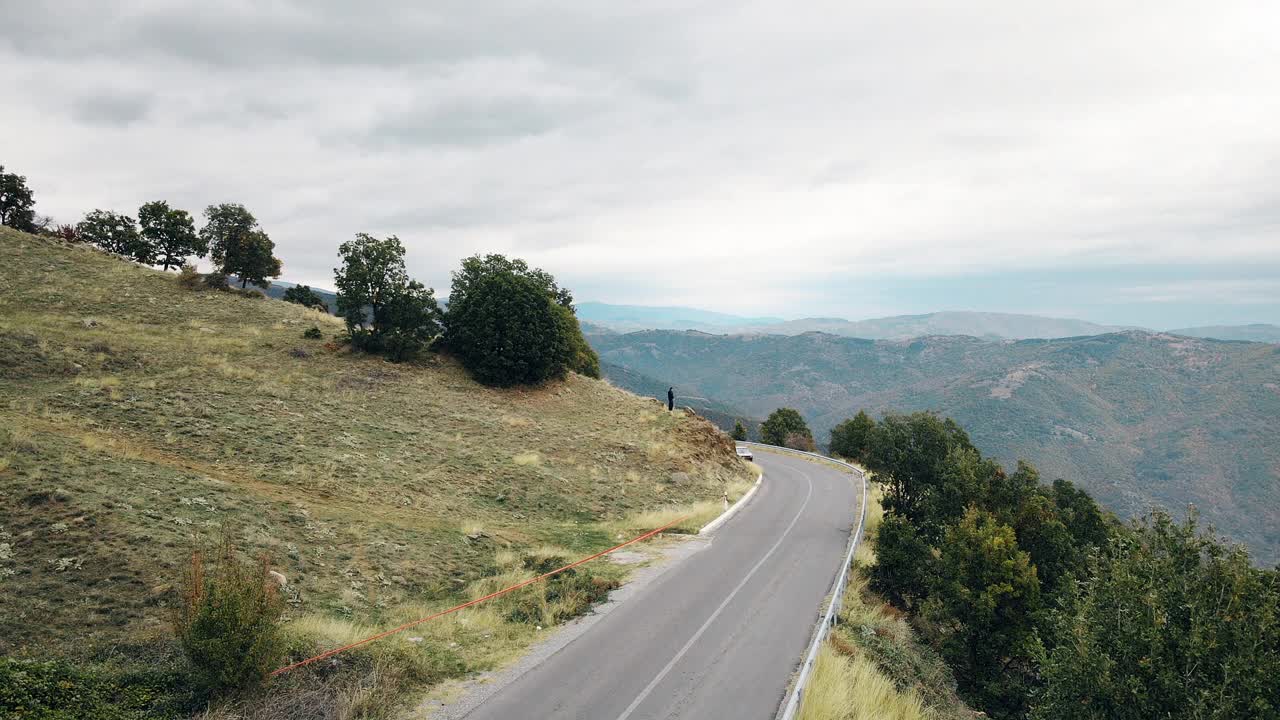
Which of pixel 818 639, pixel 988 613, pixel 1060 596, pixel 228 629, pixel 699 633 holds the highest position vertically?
pixel 228 629

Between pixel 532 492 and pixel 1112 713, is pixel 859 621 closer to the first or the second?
pixel 1112 713

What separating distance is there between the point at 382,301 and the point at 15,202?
143ft

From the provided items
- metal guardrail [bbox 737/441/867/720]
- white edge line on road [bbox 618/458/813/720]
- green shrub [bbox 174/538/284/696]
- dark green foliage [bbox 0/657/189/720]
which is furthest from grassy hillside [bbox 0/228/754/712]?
metal guardrail [bbox 737/441/867/720]

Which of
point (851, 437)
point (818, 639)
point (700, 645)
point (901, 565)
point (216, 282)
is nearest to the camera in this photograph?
point (818, 639)

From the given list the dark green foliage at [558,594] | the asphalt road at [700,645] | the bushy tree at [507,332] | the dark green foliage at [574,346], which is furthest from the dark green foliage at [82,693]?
the dark green foliage at [574,346]

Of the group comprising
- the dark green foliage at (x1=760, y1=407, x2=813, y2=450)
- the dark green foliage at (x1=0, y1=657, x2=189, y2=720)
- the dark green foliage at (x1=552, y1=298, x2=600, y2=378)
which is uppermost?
the dark green foliage at (x1=552, y1=298, x2=600, y2=378)

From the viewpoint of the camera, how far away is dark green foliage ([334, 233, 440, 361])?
36125 mm

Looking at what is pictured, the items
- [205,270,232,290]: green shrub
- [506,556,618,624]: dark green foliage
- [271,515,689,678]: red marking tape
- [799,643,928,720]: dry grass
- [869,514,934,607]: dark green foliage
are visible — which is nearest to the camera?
[271,515,689,678]: red marking tape

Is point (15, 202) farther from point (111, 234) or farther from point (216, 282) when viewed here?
point (216, 282)

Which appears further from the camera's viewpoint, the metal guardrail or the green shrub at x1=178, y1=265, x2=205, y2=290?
the green shrub at x1=178, y1=265, x2=205, y2=290

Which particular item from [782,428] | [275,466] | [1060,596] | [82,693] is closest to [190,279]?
[275,466]

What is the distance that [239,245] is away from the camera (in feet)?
168

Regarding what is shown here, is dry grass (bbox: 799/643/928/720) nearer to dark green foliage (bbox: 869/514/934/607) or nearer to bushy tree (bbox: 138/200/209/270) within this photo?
dark green foliage (bbox: 869/514/934/607)

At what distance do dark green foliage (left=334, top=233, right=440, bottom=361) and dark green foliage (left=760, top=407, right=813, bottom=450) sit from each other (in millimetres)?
46956
